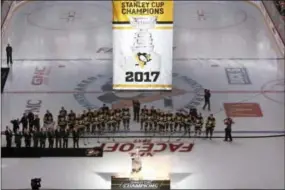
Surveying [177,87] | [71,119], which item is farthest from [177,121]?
[177,87]

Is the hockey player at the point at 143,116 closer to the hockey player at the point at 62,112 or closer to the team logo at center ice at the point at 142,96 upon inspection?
the team logo at center ice at the point at 142,96

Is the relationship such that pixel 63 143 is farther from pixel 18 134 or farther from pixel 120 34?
pixel 120 34

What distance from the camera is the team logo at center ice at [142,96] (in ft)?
44.6

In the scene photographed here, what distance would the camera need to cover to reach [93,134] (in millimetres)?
12000

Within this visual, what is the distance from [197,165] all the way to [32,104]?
15.6 ft

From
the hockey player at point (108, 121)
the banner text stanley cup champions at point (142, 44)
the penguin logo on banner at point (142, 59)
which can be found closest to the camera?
the banner text stanley cup champions at point (142, 44)

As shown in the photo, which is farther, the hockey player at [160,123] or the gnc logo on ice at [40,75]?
the gnc logo on ice at [40,75]

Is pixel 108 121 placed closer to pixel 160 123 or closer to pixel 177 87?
pixel 160 123

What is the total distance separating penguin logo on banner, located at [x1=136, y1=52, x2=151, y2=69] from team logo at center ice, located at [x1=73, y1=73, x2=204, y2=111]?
249cm

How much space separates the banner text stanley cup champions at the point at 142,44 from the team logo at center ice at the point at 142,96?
2.18 m

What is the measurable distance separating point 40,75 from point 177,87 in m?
3.72

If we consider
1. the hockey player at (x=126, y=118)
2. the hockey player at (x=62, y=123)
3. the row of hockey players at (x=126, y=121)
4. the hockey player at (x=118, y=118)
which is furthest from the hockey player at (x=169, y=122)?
the hockey player at (x=62, y=123)

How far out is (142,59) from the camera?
11.1m

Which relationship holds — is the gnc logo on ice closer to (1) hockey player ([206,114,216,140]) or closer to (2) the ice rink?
(2) the ice rink
